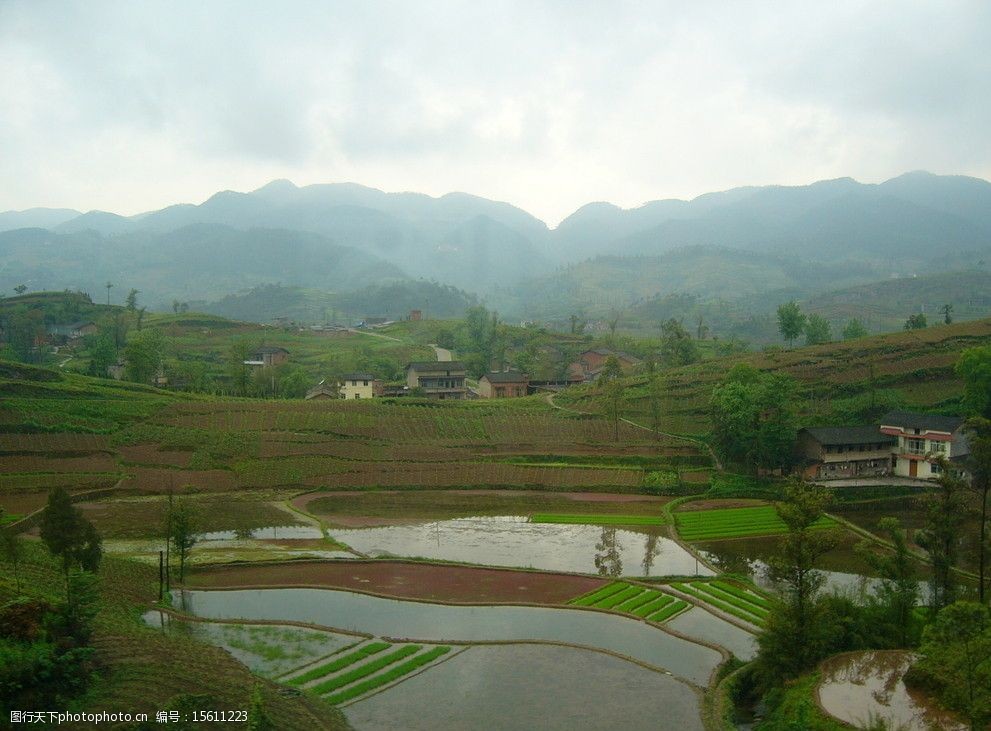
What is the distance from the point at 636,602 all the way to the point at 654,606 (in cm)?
69

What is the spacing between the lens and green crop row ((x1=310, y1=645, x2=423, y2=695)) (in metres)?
20.9

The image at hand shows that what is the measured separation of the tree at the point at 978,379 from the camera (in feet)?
168

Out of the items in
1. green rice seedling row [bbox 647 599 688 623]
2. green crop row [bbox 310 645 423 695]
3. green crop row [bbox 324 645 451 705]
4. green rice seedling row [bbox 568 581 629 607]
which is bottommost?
green rice seedling row [bbox 647 599 688 623]

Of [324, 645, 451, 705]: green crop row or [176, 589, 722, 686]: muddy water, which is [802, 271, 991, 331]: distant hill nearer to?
[176, 589, 722, 686]: muddy water

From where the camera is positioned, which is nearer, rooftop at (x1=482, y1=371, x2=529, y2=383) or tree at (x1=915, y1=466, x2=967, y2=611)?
tree at (x1=915, y1=466, x2=967, y2=611)

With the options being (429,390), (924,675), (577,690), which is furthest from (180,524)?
(429,390)

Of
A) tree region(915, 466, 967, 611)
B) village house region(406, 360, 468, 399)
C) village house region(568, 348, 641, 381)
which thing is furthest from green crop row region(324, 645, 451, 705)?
village house region(568, 348, 641, 381)

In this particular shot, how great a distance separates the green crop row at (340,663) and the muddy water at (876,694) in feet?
41.7

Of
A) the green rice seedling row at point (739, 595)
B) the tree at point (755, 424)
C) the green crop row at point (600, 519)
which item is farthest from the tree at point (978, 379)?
the green rice seedling row at point (739, 595)

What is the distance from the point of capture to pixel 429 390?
256ft

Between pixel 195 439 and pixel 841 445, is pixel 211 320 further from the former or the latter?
pixel 841 445

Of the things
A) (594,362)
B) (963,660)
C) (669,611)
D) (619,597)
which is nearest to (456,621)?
(619,597)

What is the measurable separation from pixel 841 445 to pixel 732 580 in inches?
927

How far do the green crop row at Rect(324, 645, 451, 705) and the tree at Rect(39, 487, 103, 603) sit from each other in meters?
9.56
